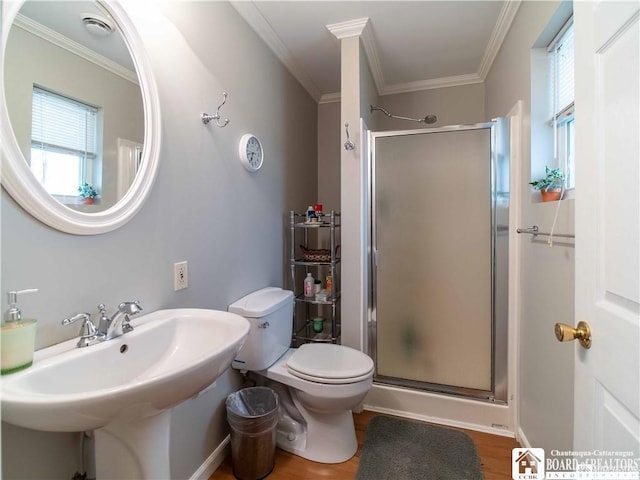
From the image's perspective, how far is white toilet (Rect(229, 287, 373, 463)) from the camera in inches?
57.0

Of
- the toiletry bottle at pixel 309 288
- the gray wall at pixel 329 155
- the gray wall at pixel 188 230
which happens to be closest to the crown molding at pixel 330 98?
the gray wall at pixel 329 155

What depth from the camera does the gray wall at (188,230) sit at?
0.80 meters

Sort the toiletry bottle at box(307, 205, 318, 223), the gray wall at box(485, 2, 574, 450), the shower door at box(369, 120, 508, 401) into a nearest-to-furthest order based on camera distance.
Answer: the gray wall at box(485, 2, 574, 450)
the shower door at box(369, 120, 508, 401)
the toiletry bottle at box(307, 205, 318, 223)

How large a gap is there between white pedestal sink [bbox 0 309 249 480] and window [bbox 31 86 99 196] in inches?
18.7

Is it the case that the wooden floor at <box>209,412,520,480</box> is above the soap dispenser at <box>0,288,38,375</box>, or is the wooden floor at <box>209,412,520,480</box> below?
below

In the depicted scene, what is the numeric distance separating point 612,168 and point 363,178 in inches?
55.3

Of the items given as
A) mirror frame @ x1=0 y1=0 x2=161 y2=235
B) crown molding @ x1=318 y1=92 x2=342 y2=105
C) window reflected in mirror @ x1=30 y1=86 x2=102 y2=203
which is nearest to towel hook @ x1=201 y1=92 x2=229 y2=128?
mirror frame @ x1=0 y1=0 x2=161 y2=235

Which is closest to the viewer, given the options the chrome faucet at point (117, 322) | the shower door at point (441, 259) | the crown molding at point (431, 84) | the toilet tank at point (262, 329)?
the chrome faucet at point (117, 322)

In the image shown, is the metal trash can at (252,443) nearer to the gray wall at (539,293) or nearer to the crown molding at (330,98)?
the gray wall at (539,293)

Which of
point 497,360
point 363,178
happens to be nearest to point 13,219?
point 363,178

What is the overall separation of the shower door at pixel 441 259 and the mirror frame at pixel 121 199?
1354 mm

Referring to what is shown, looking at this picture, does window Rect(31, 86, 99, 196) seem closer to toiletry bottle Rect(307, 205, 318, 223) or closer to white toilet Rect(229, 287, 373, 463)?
white toilet Rect(229, 287, 373, 463)

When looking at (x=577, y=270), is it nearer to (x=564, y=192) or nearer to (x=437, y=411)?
(x=564, y=192)

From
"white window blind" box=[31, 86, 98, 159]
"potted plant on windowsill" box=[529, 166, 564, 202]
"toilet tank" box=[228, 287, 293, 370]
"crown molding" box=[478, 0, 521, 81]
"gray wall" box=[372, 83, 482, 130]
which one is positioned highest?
"crown molding" box=[478, 0, 521, 81]
